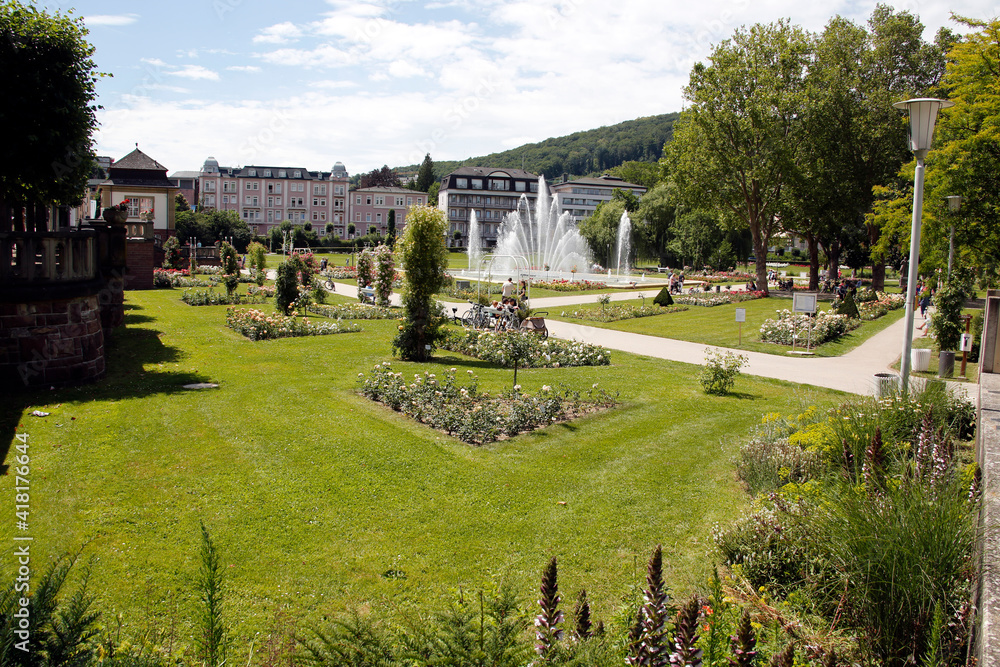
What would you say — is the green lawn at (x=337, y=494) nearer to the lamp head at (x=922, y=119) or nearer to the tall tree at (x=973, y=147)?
the lamp head at (x=922, y=119)

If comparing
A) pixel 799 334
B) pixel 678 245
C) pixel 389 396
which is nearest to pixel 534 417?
pixel 389 396

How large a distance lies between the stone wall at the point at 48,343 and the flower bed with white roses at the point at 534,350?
8135 mm

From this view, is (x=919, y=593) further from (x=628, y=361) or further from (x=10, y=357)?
(x=628, y=361)

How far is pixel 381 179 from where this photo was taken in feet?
401

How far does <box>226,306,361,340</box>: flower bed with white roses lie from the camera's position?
17.6 m

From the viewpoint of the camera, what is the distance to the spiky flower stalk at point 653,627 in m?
2.69

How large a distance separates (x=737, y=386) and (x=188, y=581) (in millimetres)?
11189

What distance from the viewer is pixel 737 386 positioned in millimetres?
13609

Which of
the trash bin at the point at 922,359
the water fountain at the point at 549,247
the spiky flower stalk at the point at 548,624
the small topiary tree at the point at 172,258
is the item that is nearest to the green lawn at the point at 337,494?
the spiky flower stalk at the point at 548,624

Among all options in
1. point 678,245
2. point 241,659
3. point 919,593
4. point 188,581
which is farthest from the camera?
point 678,245

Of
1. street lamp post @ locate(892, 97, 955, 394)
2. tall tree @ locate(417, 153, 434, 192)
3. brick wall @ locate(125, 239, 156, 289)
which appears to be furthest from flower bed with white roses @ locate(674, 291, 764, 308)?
tall tree @ locate(417, 153, 434, 192)

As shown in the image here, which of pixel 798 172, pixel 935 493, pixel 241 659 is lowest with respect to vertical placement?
pixel 241 659

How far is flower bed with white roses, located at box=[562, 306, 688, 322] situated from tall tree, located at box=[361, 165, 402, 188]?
95189mm

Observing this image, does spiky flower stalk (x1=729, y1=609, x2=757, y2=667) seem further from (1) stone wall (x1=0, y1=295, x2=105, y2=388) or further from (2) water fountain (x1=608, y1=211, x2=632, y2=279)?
(2) water fountain (x1=608, y1=211, x2=632, y2=279)
